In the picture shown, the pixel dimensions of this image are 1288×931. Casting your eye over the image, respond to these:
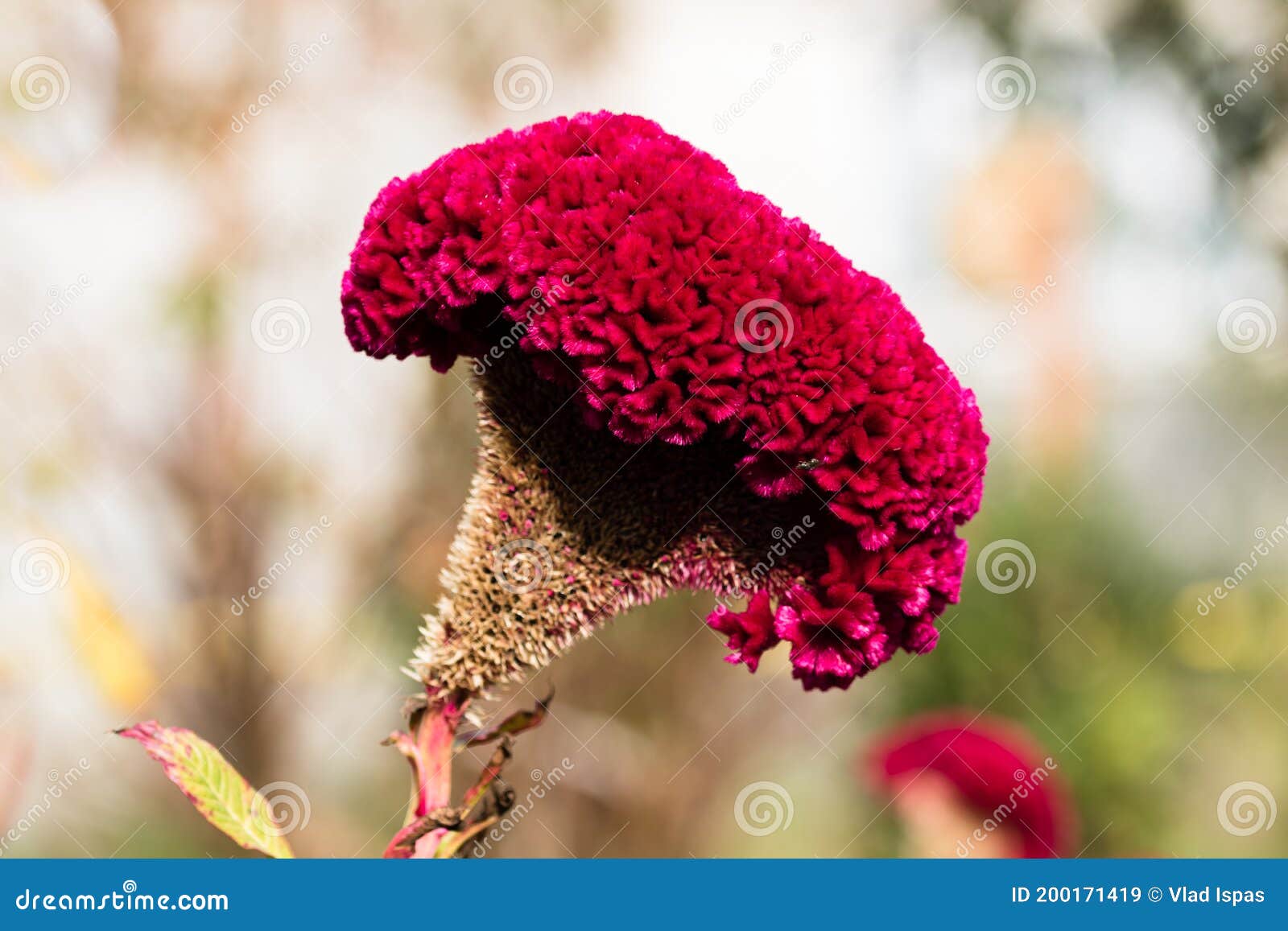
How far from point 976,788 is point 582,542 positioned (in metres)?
1.35

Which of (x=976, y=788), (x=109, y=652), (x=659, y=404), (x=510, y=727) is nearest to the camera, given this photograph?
(x=659, y=404)

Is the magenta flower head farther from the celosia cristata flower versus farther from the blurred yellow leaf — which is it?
the blurred yellow leaf

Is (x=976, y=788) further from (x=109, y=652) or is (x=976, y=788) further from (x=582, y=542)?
(x=109, y=652)

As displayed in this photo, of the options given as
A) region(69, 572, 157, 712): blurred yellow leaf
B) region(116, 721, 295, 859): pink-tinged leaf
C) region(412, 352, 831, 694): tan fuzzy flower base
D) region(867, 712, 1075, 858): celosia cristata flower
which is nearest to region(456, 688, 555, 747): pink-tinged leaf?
region(412, 352, 831, 694): tan fuzzy flower base

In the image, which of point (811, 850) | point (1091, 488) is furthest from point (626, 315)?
point (811, 850)

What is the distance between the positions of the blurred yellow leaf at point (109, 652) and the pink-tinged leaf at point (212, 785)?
6.77ft

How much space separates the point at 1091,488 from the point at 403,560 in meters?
2.03

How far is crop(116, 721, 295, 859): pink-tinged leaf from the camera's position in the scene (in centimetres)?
92

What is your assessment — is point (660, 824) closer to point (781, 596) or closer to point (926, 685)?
point (926, 685)

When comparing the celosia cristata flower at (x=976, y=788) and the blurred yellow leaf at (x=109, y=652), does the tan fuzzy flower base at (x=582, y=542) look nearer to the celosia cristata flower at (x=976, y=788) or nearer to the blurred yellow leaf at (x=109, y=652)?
the celosia cristata flower at (x=976, y=788)

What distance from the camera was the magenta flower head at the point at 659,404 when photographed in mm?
854

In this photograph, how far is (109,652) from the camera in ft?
9.03

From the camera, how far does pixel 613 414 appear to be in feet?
2.85

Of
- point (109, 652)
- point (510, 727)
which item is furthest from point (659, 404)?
point (109, 652)
